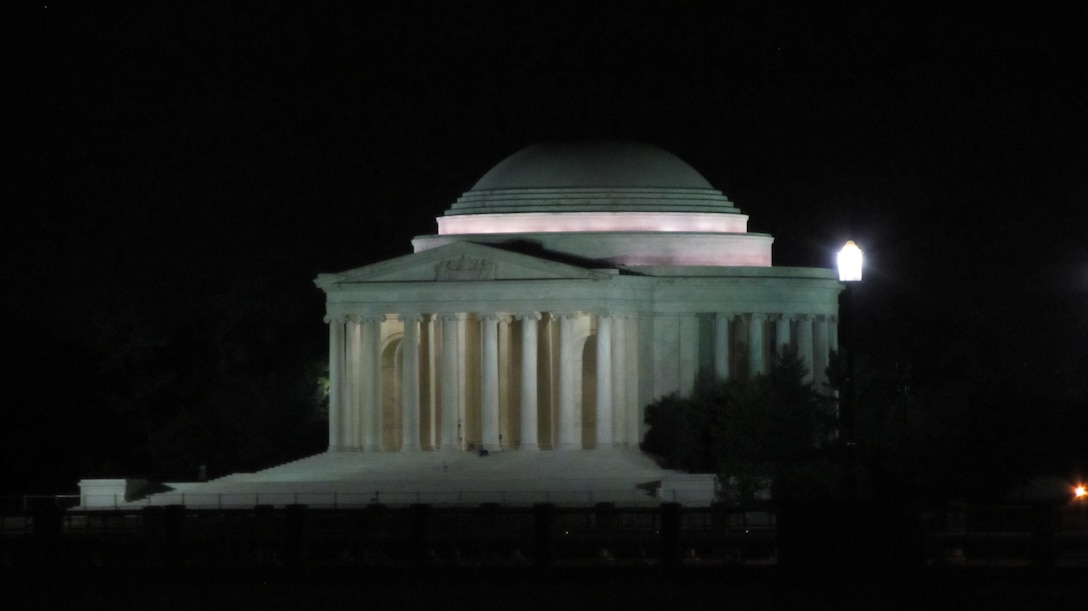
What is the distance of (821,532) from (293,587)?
18319 millimetres

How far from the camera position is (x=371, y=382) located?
19700 centimetres

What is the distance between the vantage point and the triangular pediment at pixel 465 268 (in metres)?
193

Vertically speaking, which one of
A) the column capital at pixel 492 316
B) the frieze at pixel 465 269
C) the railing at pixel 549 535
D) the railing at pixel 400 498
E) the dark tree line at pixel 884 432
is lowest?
the railing at pixel 549 535

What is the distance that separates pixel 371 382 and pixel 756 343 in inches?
710

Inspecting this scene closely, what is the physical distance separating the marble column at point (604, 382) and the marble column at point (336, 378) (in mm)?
12369

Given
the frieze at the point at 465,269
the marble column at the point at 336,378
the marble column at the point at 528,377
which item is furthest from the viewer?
the marble column at the point at 336,378

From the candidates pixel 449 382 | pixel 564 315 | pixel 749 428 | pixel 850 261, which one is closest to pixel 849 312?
pixel 850 261

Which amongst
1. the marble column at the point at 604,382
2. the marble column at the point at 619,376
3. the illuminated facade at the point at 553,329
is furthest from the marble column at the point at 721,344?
the marble column at the point at 604,382

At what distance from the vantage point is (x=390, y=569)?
129875 mm

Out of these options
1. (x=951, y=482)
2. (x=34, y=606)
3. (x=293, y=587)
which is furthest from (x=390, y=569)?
(x=951, y=482)

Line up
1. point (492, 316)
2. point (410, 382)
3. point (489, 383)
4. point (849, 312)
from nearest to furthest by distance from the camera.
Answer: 1. point (849, 312)
2. point (489, 383)
3. point (492, 316)
4. point (410, 382)

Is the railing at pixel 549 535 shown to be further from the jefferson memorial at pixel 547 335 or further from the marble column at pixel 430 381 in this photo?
the marble column at pixel 430 381

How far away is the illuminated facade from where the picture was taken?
193375 millimetres

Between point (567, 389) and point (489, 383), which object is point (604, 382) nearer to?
point (567, 389)
